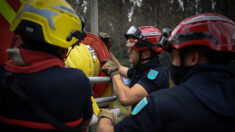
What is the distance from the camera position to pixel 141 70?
2381 mm

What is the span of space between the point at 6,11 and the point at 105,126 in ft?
5.33

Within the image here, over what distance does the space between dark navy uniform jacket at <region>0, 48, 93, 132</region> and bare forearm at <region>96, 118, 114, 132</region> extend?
16.4 inches

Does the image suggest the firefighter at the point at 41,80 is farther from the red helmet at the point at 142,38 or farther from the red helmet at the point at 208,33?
the red helmet at the point at 142,38

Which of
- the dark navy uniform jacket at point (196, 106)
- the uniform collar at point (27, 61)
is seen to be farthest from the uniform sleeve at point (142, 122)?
the uniform collar at point (27, 61)

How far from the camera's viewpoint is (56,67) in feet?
3.54

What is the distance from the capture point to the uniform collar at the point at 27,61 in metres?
0.98

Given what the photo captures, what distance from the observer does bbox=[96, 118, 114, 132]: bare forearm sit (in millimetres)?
1356

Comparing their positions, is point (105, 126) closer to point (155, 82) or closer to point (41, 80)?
point (41, 80)

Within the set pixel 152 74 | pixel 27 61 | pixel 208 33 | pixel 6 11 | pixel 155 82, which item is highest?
pixel 6 11

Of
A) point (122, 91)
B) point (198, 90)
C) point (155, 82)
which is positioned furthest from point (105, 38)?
point (198, 90)

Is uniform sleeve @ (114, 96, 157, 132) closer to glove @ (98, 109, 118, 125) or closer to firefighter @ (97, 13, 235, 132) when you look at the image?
firefighter @ (97, 13, 235, 132)

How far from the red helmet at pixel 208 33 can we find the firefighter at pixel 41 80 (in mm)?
835

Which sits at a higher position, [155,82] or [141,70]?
[141,70]

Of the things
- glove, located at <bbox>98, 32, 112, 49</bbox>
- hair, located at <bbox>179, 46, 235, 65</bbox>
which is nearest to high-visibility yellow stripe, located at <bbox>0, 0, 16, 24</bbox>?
glove, located at <bbox>98, 32, 112, 49</bbox>
